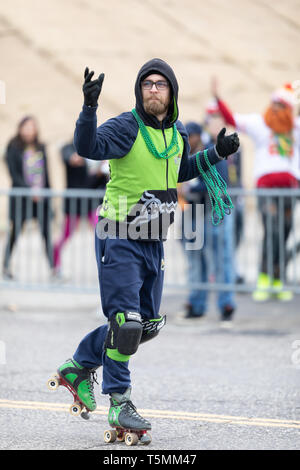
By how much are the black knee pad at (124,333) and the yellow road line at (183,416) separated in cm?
80

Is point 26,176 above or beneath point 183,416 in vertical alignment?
above

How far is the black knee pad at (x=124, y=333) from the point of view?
17.8ft

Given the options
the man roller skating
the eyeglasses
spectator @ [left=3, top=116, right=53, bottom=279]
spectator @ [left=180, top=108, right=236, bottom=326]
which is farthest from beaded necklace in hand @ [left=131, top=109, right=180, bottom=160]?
spectator @ [left=3, top=116, right=53, bottom=279]

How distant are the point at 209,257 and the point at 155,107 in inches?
197

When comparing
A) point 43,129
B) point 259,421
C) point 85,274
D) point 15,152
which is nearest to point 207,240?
point 85,274

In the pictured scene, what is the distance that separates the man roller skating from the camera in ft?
17.9

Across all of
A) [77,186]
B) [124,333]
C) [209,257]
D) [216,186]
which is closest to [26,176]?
[77,186]

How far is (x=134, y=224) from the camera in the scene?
5.57 metres

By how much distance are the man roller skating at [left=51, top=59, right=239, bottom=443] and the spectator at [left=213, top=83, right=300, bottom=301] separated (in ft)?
15.9

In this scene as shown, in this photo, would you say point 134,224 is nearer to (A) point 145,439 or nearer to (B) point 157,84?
(B) point 157,84

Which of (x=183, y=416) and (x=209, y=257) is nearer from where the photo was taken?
(x=183, y=416)

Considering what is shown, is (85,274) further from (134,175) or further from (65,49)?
(65,49)
